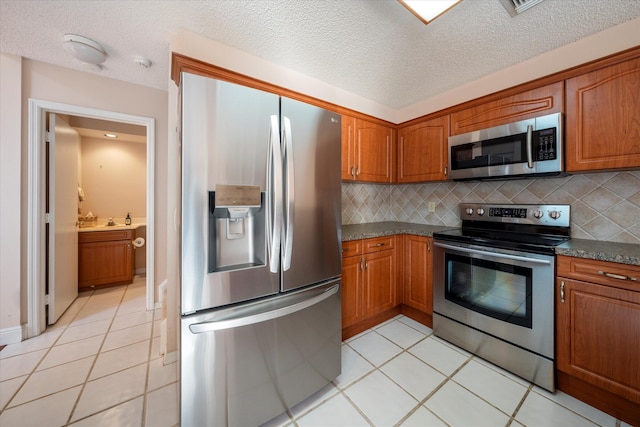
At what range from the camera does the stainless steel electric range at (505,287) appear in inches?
58.2

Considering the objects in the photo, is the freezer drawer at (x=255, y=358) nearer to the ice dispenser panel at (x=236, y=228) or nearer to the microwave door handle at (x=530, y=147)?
the ice dispenser panel at (x=236, y=228)

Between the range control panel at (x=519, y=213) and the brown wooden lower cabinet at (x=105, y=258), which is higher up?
the range control panel at (x=519, y=213)

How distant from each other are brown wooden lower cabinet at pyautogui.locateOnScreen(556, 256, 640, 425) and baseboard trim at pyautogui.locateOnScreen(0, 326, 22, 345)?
4.09 meters

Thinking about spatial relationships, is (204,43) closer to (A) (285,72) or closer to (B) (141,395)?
(A) (285,72)

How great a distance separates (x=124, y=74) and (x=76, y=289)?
259 centimetres

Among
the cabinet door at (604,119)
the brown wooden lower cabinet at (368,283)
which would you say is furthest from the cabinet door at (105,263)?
the cabinet door at (604,119)

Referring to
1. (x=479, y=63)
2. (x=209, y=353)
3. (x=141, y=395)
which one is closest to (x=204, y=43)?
(x=209, y=353)

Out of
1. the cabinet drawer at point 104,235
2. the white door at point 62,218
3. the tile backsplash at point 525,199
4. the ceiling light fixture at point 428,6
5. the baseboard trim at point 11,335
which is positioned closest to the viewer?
the ceiling light fixture at point 428,6

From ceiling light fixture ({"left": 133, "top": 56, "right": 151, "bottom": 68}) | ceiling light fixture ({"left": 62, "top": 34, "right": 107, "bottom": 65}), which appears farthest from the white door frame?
ceiling light fixture ({"left": 133, "top": 56, "right": 151, "bottom": 68})

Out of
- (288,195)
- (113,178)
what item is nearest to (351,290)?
(288,195)

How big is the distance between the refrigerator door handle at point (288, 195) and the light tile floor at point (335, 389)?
37.2 inches

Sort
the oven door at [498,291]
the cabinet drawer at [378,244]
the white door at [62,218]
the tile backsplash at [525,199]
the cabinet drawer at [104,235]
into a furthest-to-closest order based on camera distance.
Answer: the cabinet drawer at [104,235] < the white door at [62,218] < the cabinet drawer at [378,244] < the tile backsplash at [525,199] < the oven door at [498,291]

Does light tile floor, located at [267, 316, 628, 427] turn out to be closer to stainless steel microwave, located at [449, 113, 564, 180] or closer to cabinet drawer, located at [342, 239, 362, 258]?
cabinet drawer, located at [342, 239, 362, 258]

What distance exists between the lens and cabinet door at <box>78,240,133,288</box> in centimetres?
298
